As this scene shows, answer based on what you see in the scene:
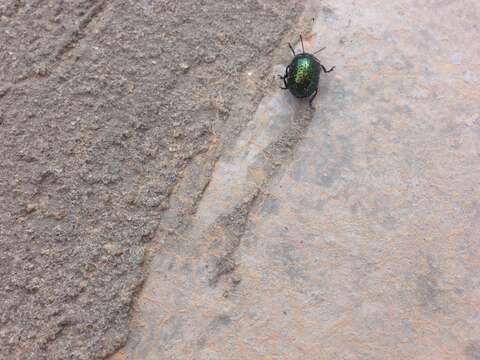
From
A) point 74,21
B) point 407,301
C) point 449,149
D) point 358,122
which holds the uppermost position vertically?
point 74,21

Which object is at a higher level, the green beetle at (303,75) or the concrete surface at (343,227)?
the green beetle at (303,75)

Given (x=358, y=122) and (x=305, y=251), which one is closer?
(x=305, y=251)

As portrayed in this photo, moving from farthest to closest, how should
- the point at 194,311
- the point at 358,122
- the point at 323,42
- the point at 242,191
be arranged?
the point at 323,42, the point at 358,122, the point at 242,191, the point at 194,311

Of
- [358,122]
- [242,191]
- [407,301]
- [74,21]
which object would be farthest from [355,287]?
[74,21]

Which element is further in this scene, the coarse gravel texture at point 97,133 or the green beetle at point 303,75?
the green beetle at point 303,75

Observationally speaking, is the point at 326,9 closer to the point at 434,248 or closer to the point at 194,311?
the point at 434,248
